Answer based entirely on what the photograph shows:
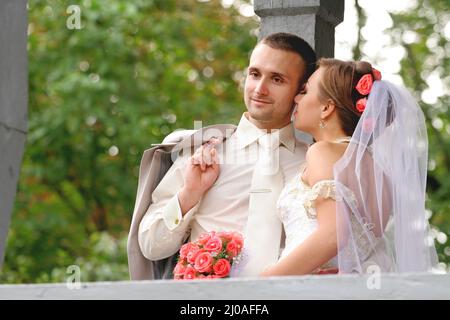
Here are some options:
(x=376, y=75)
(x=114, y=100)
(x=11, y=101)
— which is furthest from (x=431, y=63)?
(x=11, y=101)

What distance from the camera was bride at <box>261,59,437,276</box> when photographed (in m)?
4.10

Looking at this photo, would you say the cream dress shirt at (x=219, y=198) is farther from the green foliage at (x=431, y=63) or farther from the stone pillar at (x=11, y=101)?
the green foliage at (x=431, y=63)

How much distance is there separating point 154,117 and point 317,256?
25.2 ft

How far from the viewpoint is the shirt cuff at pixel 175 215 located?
4.68 meters

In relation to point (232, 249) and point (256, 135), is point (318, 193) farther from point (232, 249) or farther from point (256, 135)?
point (256, 135)

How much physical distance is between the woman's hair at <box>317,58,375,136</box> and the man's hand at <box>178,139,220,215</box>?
61 centimetres

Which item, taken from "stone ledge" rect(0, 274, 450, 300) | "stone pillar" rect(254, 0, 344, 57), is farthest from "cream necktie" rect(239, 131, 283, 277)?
"stone ledge" rect(0, 274, 450, 300)

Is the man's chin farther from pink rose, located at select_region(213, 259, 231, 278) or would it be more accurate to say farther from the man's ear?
pink rose, located at select_region(213, 259, 231, 278)

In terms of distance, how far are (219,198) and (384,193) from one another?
0.81 meters

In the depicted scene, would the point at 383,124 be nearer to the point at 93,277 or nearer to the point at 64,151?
the point at 93,277

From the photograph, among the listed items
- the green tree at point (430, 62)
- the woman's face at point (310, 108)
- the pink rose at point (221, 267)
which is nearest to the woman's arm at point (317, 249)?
the pink rose at point (221, 267)

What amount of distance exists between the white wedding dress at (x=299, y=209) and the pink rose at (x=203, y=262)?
0.29 m
